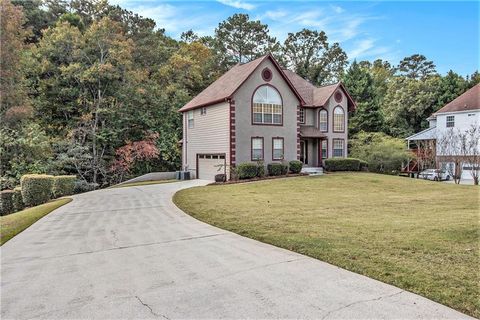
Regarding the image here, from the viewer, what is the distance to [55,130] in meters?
24.9

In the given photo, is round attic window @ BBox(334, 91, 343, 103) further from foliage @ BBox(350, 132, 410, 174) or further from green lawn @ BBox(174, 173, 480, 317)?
green lawn @ BBox(174, 173, 480, 317)

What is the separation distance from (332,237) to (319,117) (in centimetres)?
2040

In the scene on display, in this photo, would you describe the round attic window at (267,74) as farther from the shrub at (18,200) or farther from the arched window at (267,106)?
the shrub at (18,200)

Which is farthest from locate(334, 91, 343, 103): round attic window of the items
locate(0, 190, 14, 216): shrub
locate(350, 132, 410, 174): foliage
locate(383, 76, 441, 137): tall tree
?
locate(0, 190, 14, 216): shrub

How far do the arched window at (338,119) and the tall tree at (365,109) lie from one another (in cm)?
924

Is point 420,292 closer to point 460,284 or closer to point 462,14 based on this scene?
point 460,284

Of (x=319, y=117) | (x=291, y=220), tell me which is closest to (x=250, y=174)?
(x=319, y=117)

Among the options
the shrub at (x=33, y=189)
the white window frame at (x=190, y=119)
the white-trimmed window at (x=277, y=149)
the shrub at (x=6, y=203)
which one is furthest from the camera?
the white window frame at (x=190, y=119)

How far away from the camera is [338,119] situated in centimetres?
2670

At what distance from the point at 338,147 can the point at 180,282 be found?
2400 centimetres

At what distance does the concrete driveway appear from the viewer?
12.3 feet

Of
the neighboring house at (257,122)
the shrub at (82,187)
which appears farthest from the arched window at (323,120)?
the shrub at (82,187)

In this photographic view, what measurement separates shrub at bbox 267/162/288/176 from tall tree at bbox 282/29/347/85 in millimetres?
23893

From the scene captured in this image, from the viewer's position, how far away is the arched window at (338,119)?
2648 cm
